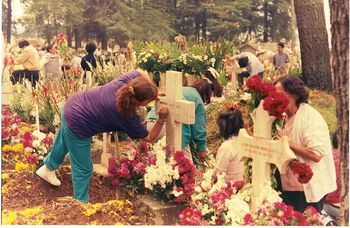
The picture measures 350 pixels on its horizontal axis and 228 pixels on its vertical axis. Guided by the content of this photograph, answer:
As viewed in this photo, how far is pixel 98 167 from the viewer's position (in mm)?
6590

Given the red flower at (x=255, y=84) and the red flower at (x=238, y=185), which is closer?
the red flower at (x=255, y=84)

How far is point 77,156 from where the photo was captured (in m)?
5.98

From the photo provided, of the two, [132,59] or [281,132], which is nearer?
[281,132]

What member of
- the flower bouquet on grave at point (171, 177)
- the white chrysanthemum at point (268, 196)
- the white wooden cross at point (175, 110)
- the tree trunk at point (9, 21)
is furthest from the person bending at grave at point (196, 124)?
the tree trunk at point (9, 21)

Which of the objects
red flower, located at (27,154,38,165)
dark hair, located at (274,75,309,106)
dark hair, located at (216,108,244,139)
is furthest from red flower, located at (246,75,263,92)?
red flower, located at (27,154,38,165)

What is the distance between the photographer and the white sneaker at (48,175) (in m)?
6.33

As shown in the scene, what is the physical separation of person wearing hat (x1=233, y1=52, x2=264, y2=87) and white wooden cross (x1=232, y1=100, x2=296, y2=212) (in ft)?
2.70

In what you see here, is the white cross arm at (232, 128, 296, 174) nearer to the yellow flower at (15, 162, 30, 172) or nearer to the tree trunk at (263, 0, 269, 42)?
the tree trunk at (263, 0, 269, 42)

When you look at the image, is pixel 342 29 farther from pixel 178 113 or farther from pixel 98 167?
pixel 98 167

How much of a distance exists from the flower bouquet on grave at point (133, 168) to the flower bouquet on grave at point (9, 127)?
0.97m

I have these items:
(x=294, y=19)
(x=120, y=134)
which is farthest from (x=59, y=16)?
(x=294, y=19)

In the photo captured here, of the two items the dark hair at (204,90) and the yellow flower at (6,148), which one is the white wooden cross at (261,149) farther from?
the yellow flower at (6,148)

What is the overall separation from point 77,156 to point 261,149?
154cm

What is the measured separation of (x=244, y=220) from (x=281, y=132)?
690 millimetres
